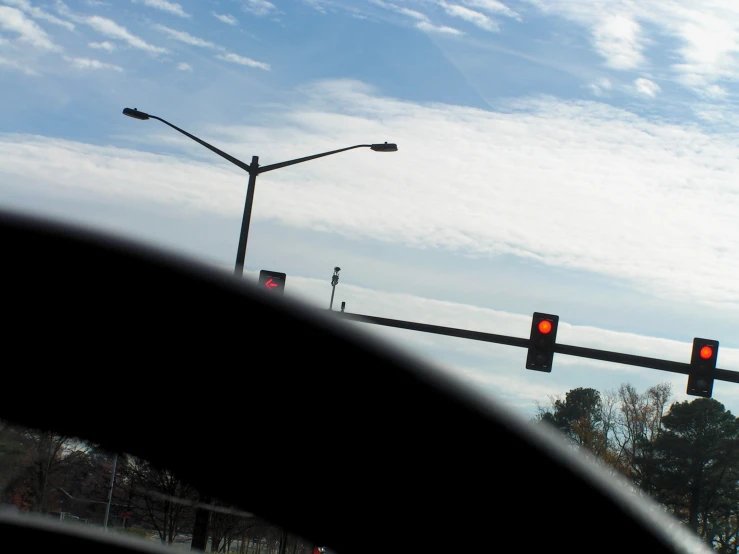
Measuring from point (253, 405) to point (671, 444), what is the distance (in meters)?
35.1

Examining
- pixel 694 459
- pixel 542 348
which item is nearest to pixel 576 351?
pixel 542 348

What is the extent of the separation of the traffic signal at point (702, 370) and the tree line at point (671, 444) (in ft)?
7.35

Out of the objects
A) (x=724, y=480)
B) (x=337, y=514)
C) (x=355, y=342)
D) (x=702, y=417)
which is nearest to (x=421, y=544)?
(x=337, y=514)

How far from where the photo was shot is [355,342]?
0.80 meters

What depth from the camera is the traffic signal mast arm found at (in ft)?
58.1

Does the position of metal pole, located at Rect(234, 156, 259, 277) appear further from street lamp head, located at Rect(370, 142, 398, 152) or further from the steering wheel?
the steering wheel

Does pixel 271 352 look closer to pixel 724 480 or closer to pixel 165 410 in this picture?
pixel 165 410

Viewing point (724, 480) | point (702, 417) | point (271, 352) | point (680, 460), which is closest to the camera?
point (271, 352)

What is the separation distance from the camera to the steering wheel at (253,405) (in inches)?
31.3

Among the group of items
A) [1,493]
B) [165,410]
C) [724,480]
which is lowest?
[724,480]

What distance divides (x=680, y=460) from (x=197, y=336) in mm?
33715

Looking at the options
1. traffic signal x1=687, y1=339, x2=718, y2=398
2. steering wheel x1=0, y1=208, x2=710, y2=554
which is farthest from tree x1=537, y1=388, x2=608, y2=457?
steering wheel x1=0, y1=208, x2=710, y2=554

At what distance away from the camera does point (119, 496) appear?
2.73 feet

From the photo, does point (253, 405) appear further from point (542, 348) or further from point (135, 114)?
point (135, 114)
